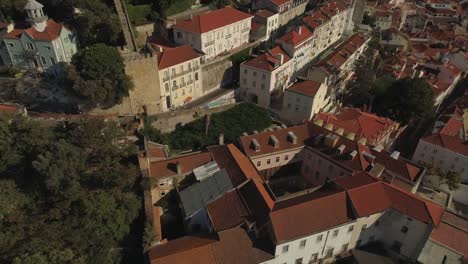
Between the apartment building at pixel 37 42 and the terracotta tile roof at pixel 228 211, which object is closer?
the terracotta tile roof at pixel 228 211

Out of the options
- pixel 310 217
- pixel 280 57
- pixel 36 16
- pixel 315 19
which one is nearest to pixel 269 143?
pixel 310 217

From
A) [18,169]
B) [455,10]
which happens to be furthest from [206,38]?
[455,10]

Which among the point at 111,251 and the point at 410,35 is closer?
the point at 111,251

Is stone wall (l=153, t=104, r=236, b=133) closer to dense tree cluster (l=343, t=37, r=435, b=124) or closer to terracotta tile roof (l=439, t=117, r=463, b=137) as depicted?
dense tree cluster (l=343, t=37, r=435, b=124)

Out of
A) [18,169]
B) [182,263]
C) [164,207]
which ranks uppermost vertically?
[18,169]

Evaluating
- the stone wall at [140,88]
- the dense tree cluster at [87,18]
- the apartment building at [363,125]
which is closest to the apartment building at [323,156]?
the apartment building at [363,125]

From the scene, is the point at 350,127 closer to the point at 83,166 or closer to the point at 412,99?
the point at 412,99

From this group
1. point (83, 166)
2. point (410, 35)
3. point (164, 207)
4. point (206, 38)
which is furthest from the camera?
point (410, 35)

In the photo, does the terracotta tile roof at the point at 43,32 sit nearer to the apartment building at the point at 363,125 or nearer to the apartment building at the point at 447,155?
the apartment building at the point at 363,125
